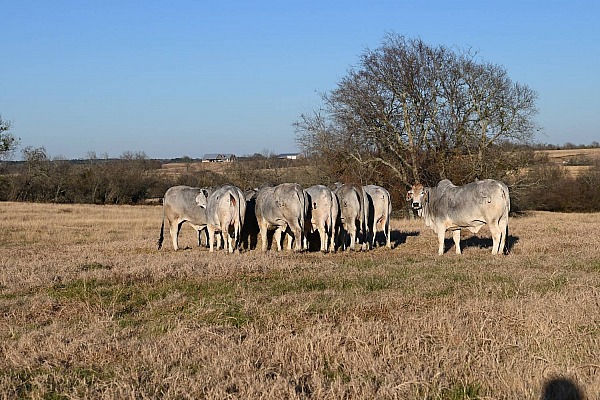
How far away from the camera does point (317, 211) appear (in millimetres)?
18453

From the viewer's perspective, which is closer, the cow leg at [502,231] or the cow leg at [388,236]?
the cow leg at [502,231]

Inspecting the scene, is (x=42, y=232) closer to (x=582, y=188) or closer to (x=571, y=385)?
(x=571, y=385)

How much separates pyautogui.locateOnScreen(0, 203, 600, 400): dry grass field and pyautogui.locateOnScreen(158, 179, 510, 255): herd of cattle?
6.99 ft

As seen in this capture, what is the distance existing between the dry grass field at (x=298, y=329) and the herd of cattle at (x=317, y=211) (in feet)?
6.99

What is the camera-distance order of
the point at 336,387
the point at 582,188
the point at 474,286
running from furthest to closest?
the point at 582,188 < the point at 474,286 < the point at 336,387

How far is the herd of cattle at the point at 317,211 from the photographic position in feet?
55.2

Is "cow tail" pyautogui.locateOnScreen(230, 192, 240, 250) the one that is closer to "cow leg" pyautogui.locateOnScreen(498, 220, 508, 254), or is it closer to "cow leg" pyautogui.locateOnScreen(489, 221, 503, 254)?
"cow leg" pyautogui.locateOnScreen(489, 221, 503, 254)

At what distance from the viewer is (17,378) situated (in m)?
6.55

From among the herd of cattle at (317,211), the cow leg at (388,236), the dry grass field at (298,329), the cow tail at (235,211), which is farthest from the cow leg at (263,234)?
the cow leg at (388,236)

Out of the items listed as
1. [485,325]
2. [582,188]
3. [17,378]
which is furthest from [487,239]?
[582,188]

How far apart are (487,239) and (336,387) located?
17.0 m

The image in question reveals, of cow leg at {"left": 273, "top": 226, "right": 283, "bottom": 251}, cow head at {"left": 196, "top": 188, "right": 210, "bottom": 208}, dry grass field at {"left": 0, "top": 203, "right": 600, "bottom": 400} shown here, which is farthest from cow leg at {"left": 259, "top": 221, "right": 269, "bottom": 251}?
dry grass field at {"left": 0, "top": 203, "right": 600, "bottom": 400}

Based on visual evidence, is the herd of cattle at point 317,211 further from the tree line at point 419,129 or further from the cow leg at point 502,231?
the tree line at point 419,129

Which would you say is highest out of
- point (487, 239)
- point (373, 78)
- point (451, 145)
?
point (373, 78)
